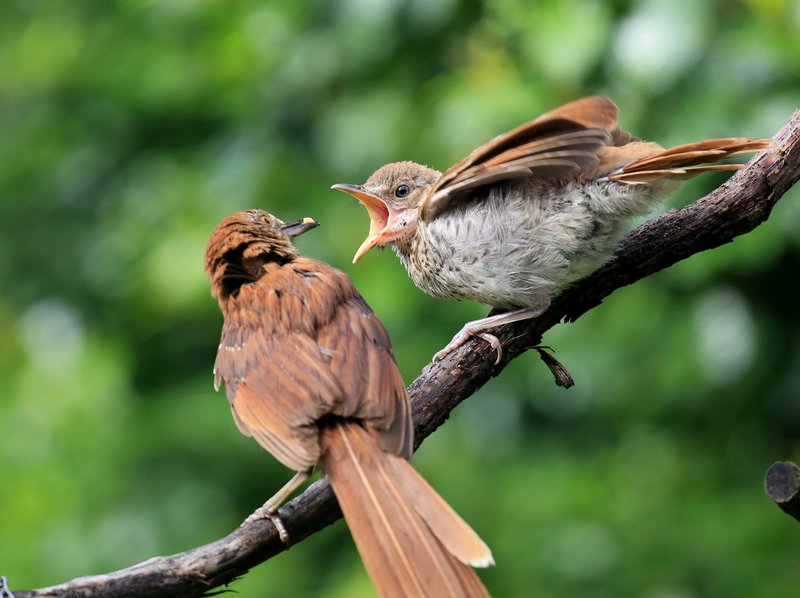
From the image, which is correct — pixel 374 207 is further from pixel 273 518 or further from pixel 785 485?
pixel 785 485

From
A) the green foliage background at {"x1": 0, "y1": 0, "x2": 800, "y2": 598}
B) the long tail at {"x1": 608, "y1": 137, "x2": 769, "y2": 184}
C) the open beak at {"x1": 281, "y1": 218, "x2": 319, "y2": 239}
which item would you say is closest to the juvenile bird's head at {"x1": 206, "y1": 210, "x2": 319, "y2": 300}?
the open beak at {"x1": 281, "y1": 218, "x2": 319, "y2": 239}

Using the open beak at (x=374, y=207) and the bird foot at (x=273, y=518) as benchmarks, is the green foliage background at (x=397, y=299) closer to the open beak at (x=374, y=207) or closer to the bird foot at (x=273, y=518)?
the open beak at (x=374, y=207)

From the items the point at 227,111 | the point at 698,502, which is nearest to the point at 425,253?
the point at 698,502

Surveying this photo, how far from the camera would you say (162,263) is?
21.6ft

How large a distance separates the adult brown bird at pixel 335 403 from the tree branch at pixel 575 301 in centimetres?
13

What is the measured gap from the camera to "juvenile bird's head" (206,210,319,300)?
471 cm

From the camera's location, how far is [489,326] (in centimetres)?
452

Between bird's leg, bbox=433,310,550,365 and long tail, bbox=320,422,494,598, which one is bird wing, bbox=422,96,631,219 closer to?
bird's leg, bbox=433,310,550,365

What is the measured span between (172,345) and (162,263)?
2.51ft

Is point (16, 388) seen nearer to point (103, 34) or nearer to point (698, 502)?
point (103, 34)

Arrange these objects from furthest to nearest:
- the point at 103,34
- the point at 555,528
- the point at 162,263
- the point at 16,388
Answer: the point at 16,388
the point at 103,34
the point at 162,263
the point at 555,528

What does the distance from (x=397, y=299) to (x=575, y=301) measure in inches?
58.6

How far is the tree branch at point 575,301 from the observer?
12.7 ft

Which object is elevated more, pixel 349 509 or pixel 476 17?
pixel 476 17
